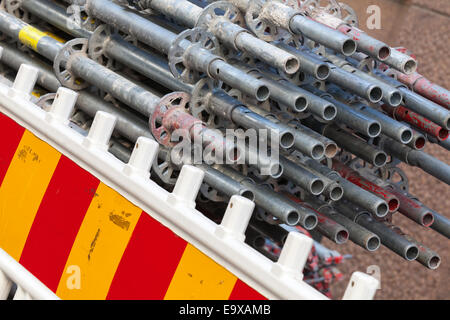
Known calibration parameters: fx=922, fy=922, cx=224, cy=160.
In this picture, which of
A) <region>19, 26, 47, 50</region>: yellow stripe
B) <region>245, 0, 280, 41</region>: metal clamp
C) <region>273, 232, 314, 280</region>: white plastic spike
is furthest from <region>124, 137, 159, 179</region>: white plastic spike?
<region>19, 26, 47, 50</region>: yellow stripe

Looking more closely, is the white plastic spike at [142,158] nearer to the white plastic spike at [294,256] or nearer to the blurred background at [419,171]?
the white plastic spike at [294,256]

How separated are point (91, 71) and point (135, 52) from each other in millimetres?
150

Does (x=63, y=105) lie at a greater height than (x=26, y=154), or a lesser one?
greater

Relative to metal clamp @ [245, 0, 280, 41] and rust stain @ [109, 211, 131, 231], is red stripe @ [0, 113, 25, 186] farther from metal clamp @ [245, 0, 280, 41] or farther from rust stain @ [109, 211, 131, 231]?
metal clamp @ [245, 0, 280, 41]

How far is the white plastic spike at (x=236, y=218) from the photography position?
6.79 feet

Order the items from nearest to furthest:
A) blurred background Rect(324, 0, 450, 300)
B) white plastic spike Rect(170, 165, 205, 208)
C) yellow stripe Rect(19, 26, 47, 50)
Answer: white plastic spike Rect(170, 165, 205, 208), yellow stripe Rect(19, 26, 47, 50), blurred background Rect(324, 0, 450, 300)

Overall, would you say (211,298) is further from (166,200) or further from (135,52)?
(135,52)

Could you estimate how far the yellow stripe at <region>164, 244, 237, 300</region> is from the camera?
208 cm

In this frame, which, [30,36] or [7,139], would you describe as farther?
[30,36]

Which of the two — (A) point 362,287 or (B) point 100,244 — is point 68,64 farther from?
(A) point 362,287

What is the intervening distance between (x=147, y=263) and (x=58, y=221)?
1.19ft

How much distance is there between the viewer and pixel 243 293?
204 centimetres

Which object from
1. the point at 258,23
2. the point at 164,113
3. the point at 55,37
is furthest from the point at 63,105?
the point at 55,37

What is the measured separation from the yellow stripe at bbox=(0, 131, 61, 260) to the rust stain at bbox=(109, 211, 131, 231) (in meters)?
0.28
